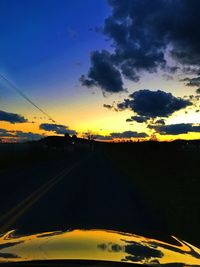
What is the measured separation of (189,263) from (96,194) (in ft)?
Result: 49.8

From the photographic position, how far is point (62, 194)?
773 inches

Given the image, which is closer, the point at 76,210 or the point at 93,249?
the point at 93,249

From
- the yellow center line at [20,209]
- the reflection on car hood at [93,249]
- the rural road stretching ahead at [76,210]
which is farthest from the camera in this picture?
the yellow center line at [20,209]

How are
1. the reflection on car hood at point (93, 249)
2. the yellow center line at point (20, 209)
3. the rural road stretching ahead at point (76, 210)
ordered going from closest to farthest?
1. the reflection on car hood at point (93, 249)
2. the rural road stretching ahead at point (76, 210)
3. the yellow center line at point (20, 209)

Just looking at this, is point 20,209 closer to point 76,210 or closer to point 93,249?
point 76,210

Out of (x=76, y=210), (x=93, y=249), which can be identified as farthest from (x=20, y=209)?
(x=93, y=249)

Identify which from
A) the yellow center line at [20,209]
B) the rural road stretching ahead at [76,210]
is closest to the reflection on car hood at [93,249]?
the rural road stretching ahead at [76,210]

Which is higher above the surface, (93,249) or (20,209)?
(93,249)

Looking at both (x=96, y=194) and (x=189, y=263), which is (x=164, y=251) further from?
(x=96, y=194)

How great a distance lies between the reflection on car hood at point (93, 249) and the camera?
420 cm

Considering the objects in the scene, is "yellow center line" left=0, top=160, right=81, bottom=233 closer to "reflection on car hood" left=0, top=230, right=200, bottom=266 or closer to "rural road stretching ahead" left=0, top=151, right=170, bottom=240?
"rural road stretching ahead" left=0, top=151, right=170, bottom=240

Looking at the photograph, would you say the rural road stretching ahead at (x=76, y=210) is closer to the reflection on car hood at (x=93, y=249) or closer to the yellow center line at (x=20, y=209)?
the yellow center line at (x=20, y=209)

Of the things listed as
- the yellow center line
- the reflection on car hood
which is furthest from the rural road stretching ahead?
the reflection on car hood

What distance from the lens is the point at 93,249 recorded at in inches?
184
